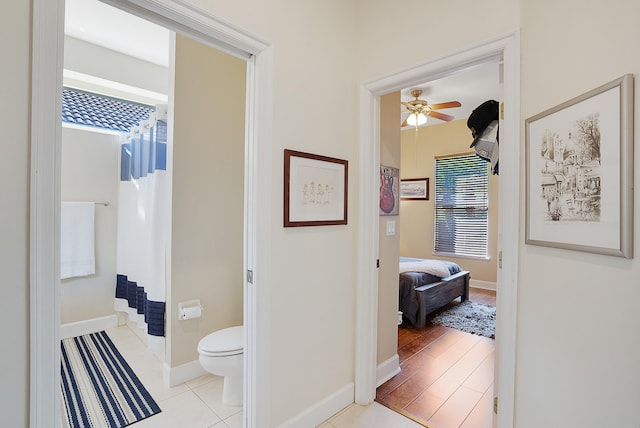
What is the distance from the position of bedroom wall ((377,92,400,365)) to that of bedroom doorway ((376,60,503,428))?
0.02 metres

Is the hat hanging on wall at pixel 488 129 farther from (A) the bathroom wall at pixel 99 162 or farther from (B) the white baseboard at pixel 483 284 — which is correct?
(B) the white baseboard at pixel 483 284

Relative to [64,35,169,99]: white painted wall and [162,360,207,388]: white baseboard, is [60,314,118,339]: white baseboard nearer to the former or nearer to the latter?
[162,360,207,388]: white baseboard

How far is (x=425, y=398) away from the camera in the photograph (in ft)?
6.89

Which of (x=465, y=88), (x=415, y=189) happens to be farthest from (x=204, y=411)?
(x=415, y=189)

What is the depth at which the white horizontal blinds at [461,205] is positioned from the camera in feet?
16.8

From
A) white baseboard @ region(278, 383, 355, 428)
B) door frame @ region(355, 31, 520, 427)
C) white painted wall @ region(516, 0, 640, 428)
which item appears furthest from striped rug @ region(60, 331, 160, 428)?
white painted wall @ region(516, 0, 640, 428)

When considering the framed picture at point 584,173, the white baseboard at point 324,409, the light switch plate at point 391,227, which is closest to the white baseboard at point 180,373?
the white baseboard at point 324,409

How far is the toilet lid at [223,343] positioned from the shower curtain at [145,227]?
0.53 metres

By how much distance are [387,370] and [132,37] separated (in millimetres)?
3744

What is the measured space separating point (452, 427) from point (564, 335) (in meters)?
1.12

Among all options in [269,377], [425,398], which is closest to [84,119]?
[269,377]

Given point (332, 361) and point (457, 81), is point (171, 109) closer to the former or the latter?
point (332, 361)

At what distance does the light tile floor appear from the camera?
5.98 ft

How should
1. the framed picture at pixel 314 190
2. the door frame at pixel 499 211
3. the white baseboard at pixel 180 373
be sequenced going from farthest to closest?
the white baseboard at pixel 180 373 → the framed picture at pixel 314 190 → the door frame at pixel 499 211
